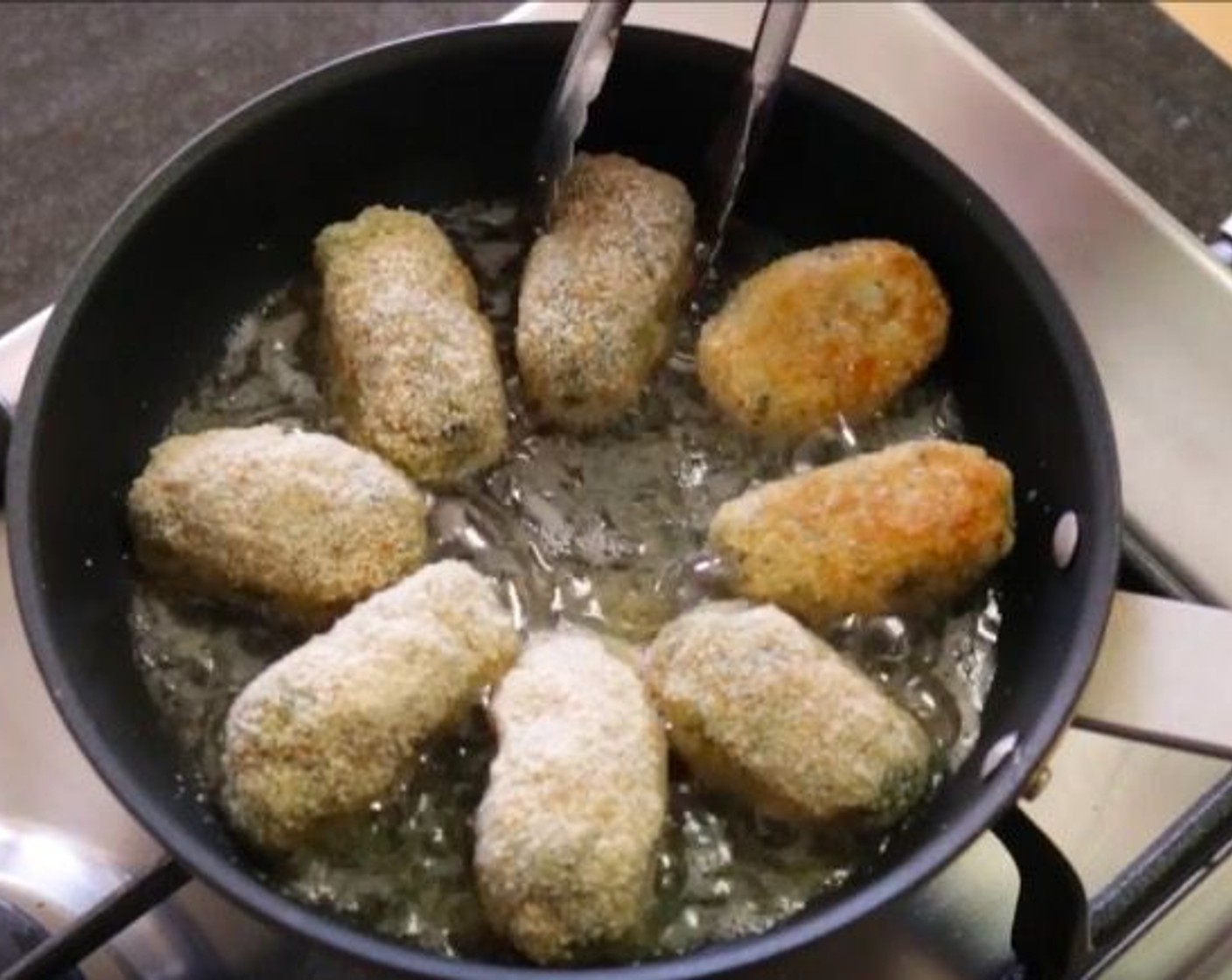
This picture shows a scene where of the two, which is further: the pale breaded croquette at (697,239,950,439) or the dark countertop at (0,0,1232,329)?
the dark countertop at (0,0,1232,329)

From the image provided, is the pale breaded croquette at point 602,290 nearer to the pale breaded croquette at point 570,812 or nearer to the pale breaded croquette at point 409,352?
the pale breaded croquette at point 409,352

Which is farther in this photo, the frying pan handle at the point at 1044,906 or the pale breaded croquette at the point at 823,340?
the pale breaded croquette at the point at 823,340

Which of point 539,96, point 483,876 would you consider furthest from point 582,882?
point 539,96

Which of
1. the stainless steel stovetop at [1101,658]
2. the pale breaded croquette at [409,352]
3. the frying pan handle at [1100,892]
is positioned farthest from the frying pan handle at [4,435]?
the frying pan handle at [1100,892]

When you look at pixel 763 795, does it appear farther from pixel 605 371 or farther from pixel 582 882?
pixel 605 371

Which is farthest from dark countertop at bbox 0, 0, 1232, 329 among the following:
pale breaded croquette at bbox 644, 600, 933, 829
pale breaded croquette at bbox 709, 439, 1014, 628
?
pale breaded croquette at bbox 644, 600, 933, 829

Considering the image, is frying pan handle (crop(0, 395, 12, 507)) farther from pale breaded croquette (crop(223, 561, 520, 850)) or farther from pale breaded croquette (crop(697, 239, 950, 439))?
pale breaded croquette (crop(697, 239, 950, 439))
